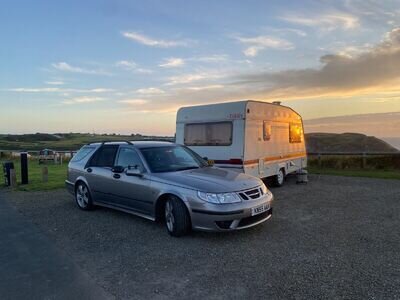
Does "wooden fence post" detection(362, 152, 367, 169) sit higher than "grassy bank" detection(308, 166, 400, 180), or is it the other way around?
"wooden fence post" detection(362, 152, 367, 169)

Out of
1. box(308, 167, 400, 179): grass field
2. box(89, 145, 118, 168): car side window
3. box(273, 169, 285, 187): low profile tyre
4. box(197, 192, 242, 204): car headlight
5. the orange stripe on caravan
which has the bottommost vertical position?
box(308, 167, 400, 179): grass field

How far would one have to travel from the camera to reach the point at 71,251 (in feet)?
19.8

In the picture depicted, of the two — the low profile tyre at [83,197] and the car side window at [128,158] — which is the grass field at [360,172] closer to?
the car side window at [128,158]

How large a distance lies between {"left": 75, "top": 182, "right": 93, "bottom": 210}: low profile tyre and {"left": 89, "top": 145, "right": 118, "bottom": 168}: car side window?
2.12ft

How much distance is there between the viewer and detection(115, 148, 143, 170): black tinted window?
782 cm

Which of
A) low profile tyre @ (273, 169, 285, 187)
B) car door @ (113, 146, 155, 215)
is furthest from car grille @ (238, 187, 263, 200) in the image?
low profile tyre @ (273, 169, 285, 187)

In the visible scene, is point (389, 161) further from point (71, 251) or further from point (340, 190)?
point (71, 251)

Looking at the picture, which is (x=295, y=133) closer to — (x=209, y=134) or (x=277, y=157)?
(x=277, y=157)

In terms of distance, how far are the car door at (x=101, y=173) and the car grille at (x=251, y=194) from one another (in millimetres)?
3125

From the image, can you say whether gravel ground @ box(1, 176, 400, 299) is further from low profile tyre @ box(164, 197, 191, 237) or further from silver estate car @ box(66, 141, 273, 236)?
silver estate car @ box(66, 141, 273, 236)

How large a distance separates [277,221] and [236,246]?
1.90 metres

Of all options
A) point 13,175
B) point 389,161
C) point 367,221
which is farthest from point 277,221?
point 389,161

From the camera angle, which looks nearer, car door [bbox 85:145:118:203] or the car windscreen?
the car windscreen

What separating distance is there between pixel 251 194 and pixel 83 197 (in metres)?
4.58
